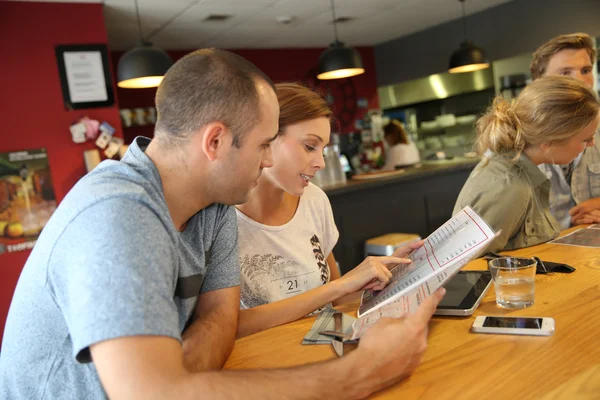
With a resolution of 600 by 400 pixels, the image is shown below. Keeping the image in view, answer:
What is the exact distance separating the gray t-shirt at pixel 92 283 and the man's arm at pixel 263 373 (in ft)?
0.11

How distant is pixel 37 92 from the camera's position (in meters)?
4.08

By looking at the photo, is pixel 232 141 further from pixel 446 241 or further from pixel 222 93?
pixel 446 241

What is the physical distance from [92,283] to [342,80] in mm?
7583

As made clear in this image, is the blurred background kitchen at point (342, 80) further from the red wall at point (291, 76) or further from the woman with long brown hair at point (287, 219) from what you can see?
the woman with long brown hair at point (287, 219)

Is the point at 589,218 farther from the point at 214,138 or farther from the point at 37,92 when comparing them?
the point at 37,92

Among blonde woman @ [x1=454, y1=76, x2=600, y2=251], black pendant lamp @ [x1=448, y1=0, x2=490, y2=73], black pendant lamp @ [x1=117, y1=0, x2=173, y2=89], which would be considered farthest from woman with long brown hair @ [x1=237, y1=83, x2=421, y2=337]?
black pendant lamp @ [x1=448, y1=0, x2=490, y2=73]

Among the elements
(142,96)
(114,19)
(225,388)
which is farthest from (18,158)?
(225,388)

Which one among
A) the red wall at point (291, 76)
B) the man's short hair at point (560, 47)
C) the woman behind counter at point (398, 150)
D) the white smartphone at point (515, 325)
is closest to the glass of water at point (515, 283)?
the white smartphone at point (515, 325)

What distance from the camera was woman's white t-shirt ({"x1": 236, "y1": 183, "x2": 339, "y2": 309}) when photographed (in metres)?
1.62

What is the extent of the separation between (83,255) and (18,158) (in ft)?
12.0

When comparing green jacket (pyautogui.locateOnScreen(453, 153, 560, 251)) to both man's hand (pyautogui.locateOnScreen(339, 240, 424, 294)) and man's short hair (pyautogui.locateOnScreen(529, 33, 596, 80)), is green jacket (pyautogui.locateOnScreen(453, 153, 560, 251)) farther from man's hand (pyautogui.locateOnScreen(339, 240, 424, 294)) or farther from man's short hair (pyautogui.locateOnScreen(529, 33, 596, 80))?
man's short hair (pyautogui.locateOnScreen(529, 33, 596, 80))

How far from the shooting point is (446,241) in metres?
1.23

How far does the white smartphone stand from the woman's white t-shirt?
2.21ft

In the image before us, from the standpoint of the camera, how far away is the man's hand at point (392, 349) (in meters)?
0.90
